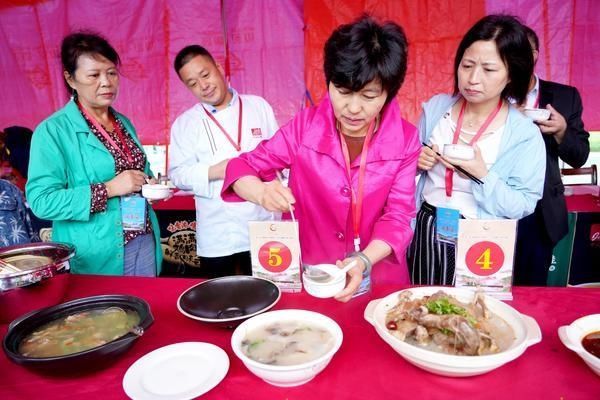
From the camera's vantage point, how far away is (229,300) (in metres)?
1.40

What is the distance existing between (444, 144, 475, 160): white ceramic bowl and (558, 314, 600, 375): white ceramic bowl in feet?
2.54

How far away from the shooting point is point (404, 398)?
1.02 m

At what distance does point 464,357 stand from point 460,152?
3.29ft

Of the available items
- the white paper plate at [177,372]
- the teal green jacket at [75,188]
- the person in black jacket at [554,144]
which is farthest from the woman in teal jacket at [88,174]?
the person in black jacket at [554,144]

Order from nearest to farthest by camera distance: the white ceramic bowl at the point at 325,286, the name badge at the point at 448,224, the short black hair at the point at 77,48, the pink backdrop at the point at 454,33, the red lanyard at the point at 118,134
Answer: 1. the white ceramic bowl at the point at 325,286
2. the name badge at the point at 448,224
3. the short black hair at the point at 77,48
4. the red lanyard at the point at 118,134
5. the pink backdrop at the point at 454,33

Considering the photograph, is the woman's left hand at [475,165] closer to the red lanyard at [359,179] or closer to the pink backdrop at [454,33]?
the red lanyard at [359,179]

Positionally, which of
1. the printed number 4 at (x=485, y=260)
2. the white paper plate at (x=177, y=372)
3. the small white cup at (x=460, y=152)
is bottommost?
the white paper plate at (x=177, y=372)

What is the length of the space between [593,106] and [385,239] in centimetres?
350

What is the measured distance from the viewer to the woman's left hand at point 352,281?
1.29m

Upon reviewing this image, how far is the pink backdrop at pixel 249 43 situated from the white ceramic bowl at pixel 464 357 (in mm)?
3116

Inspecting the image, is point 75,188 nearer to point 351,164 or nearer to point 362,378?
point 351,164

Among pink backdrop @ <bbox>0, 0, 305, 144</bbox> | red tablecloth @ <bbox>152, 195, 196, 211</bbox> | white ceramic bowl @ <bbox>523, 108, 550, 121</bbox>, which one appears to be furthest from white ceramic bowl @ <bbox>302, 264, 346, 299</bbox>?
pink backdrop @ <bbox>0, 0, 305, 144</bbox>

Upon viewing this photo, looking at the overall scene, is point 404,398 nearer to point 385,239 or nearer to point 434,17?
point 385,239

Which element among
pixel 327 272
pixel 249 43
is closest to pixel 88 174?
pixel 327 272
